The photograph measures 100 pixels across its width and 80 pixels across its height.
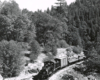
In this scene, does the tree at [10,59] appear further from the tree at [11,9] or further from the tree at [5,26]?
the tree at [11,9]

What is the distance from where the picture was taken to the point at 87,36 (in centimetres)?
9375

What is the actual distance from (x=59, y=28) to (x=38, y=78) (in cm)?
3432

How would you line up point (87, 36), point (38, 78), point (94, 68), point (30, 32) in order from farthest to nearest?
1. point (87, 36)
2. point (30, 32)
3. point (94, 68)
4. point (38, 78)

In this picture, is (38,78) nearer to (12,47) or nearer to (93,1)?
(12,47)

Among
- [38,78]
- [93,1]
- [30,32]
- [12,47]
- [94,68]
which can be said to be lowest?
[94,68]

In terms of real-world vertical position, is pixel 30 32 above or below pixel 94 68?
above

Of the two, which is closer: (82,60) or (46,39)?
(82,60)

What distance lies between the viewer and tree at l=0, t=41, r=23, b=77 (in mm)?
32688

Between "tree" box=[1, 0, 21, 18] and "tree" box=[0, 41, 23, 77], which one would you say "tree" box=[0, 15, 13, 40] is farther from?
"tree" box=[0, 41, 23, 77]

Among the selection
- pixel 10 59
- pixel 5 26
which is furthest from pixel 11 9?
pixel 10 59

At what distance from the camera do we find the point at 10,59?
3341 centimetres

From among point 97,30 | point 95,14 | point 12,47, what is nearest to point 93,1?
point 95,14

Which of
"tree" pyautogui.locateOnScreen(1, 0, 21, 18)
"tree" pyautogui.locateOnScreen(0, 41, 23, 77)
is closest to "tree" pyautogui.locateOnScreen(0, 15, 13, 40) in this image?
"tree" pyautogui.locateOnScreen(1, 0, 21, 18)

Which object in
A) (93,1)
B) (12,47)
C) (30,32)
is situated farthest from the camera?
(93,1)
